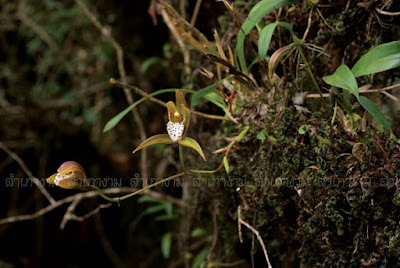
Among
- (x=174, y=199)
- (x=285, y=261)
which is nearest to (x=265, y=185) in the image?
(x=285, y=261)

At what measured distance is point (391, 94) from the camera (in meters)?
0.90

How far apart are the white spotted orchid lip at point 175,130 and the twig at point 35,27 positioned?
1.48 metres

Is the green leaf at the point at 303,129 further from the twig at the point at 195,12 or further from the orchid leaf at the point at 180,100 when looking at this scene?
the twig at the point at 195,12

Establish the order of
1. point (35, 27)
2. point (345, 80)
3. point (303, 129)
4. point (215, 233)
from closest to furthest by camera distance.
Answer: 1. point (345, 80)
2. point (303, 129)
3. point (215, 233)
4. point (35, 27)

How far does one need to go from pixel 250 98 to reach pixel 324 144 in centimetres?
22

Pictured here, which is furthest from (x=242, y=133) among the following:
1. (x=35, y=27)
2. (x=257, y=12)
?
(x=35, y=27)

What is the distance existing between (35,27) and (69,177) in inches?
61.5

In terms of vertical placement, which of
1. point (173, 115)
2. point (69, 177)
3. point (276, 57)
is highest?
point (276, 57)

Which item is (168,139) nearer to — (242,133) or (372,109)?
(242,133)

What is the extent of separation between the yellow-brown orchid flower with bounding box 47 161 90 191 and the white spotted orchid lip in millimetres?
205

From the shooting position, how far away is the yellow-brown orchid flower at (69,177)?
0.76 m

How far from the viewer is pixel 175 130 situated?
2.52ft

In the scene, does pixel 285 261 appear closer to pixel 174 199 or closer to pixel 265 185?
pixel 265 185

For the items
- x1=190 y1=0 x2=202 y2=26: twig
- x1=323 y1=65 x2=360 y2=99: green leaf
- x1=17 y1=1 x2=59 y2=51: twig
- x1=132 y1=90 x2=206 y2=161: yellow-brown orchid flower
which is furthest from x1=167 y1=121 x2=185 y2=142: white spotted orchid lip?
x1=17 y1=1 x2=59 y2=51: twig
